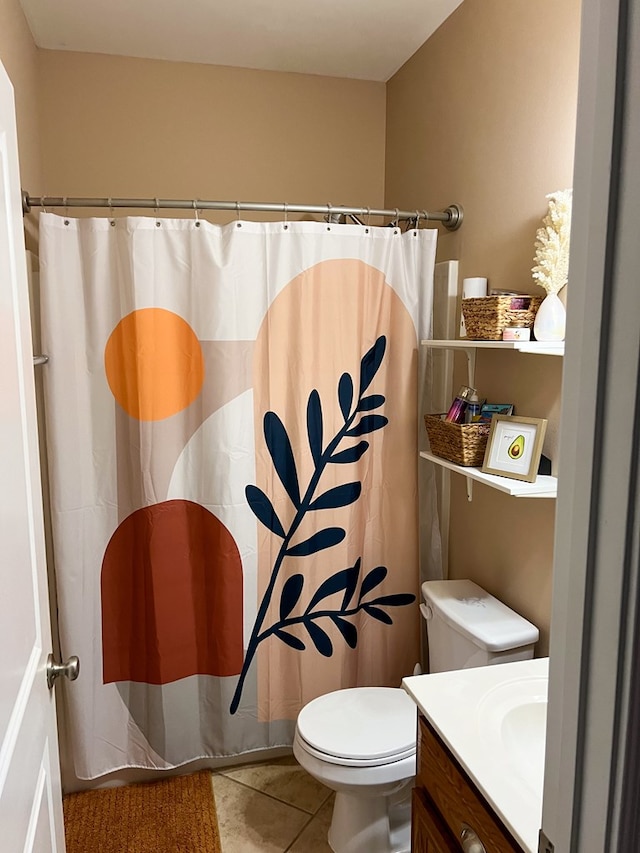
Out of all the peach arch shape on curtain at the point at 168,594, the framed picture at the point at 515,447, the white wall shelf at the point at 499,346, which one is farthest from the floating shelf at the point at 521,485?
the peach arch shape on curtain at the point at 168,594

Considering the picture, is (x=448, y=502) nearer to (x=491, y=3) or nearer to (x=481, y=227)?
(x=481, y=227)

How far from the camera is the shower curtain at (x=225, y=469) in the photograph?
6.51ft

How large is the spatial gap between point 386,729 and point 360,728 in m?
0.07

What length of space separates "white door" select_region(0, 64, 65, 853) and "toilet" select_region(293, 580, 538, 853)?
740 millimetres

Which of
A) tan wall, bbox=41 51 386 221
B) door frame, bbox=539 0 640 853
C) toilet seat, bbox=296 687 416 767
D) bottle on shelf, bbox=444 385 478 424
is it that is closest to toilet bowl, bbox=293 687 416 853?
toilet seat, bbox=296 687 416 767

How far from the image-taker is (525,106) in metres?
1.76

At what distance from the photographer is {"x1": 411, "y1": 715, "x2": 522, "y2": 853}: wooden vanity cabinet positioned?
44.4 inches

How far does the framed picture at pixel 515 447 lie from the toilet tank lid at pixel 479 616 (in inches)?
16.2

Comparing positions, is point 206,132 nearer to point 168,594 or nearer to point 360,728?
point 168,594

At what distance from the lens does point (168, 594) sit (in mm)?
2117

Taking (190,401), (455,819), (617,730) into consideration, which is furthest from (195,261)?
(617,730)

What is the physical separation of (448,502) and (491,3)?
5.13ft

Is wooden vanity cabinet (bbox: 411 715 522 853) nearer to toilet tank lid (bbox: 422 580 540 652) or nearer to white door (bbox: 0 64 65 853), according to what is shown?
toilet tank lid (bbox: 422 580 540 652)

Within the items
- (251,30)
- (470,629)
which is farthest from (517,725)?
(251,30)
